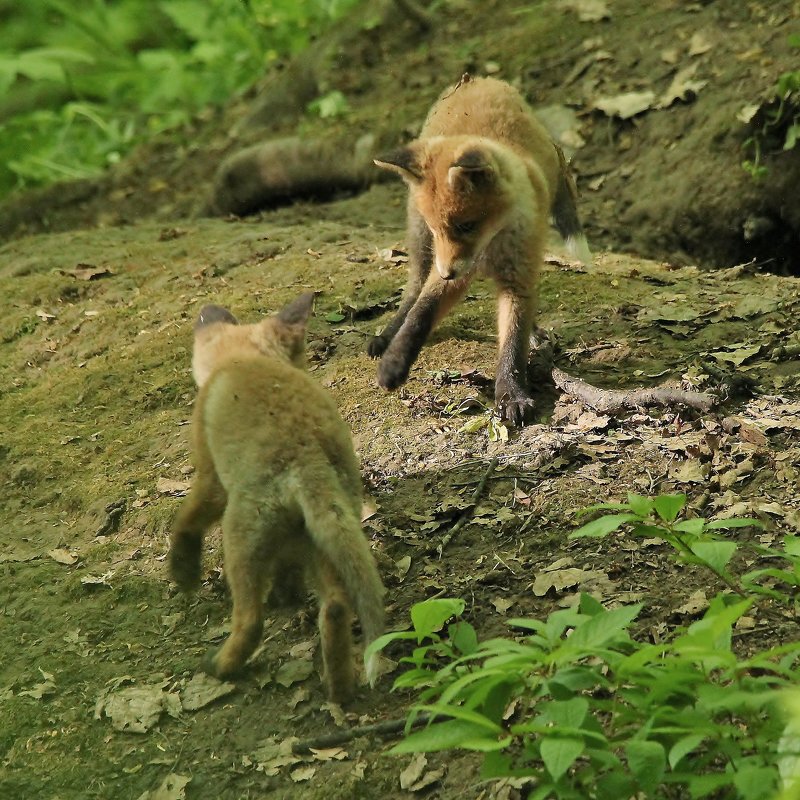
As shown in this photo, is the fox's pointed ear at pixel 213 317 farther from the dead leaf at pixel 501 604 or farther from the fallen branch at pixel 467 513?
the dead leaf at pixel 501 604

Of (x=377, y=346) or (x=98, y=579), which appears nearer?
(x=98, y=579)

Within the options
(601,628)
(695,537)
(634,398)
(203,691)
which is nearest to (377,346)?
(634,398)

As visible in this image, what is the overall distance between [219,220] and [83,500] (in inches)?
178

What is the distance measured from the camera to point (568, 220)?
6.93 metres

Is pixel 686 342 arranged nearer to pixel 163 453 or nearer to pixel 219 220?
pixel 163 453

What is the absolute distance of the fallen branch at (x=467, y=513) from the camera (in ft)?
14.0

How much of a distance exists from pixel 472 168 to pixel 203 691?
2.95 meters

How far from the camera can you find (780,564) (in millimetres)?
3793

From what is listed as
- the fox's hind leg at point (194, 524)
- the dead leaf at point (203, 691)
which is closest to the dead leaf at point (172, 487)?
the fox's hind leg at point (194, 524)

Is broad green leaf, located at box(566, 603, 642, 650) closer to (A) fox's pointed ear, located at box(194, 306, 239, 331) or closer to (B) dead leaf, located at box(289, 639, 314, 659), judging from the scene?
(B) dead leaf, located at box(289, 639, 314, 659)

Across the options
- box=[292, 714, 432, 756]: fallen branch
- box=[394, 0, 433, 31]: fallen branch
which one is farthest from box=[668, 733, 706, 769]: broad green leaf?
box=[394, 0, 433, 31]: fallen branch

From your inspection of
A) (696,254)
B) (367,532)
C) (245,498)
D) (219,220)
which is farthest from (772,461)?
(219,220)

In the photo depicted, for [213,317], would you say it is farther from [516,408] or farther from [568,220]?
[568,220]

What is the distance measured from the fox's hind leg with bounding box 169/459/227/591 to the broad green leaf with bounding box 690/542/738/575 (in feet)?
6.68
